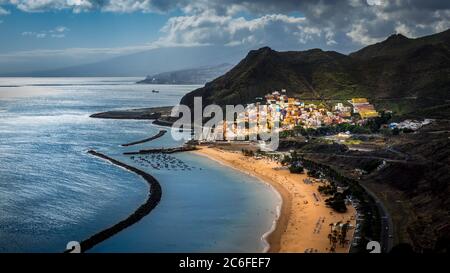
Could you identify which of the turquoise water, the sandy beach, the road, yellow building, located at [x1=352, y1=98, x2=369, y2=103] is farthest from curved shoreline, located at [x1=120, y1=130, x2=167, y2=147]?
the road

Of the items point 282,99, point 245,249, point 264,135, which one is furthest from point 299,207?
point 282,99

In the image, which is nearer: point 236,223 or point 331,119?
point 236,223

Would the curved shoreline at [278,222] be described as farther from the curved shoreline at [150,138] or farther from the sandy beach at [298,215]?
the curved shoreline at [150,138]

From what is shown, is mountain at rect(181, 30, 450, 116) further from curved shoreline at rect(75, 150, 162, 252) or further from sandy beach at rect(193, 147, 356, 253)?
curved shoreline at rect(75, 150, 162, 252)

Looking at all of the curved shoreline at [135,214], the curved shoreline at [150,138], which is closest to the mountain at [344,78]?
the curved shoreline at [150,138]

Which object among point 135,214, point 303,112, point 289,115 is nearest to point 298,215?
point 135,214

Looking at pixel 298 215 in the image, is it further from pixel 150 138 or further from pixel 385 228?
pixel 150 138
